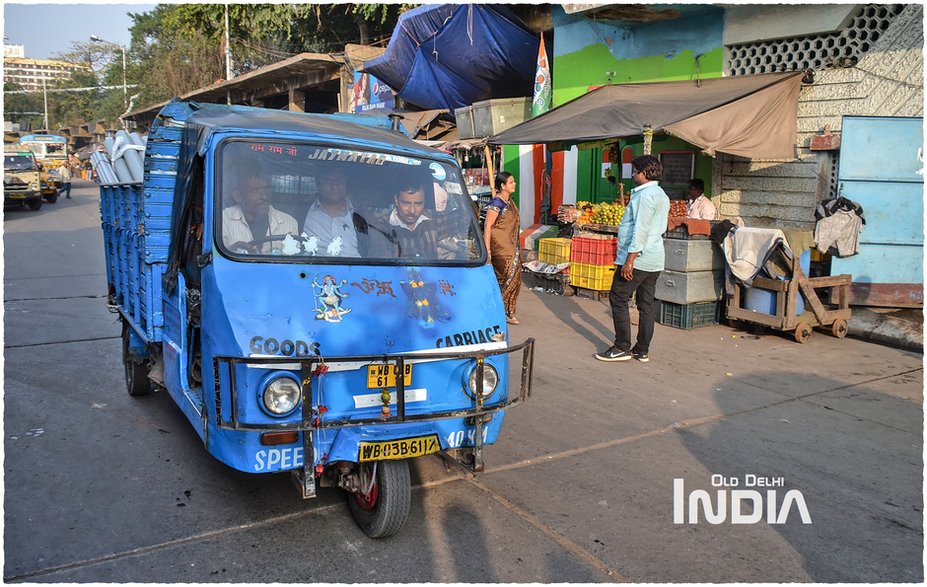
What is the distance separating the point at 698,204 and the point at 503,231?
313 cm

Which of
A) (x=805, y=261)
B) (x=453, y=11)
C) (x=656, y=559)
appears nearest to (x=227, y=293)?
(x=656, y=559)

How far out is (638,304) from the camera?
22.9ft

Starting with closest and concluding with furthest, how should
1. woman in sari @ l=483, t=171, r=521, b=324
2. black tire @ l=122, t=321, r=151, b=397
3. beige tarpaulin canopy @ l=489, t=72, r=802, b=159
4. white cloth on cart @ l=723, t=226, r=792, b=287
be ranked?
black tire @ l=122, t=321, r=151, b=397 → white cloth on cart @ l=723, t=226, r=792, b=287 → woman in sari @ l=483, t=171, r=521, b=324 → beige tarpaulin canopy @ l=489, t=72, r=802, b=159

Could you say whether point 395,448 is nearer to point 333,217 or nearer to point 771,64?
point 333,217

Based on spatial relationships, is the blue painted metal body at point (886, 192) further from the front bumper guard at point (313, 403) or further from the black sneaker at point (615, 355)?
the front bumper guard at point (313, 403)

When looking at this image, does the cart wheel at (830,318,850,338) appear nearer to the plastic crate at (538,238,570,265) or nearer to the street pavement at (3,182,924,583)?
the street pavement at (3,182,924,583)

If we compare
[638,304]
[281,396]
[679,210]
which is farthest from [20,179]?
[281,396]

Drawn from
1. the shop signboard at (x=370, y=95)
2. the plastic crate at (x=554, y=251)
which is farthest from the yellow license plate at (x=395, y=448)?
the shop signboard at (x=370, y=95)

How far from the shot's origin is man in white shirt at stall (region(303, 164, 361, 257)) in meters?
3.90

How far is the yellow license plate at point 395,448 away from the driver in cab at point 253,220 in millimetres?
1162

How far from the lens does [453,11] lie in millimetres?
14711

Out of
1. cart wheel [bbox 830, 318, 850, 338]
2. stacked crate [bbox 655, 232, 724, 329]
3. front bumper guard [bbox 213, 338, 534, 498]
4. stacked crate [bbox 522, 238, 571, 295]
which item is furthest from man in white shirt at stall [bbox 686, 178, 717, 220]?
front bumper guard [bbox 213, 338, 534, 498]

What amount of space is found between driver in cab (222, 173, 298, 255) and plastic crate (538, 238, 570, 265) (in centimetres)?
714

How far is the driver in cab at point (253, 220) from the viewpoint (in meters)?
3.69
